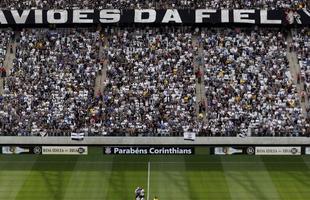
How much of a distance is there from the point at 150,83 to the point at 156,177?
11.5m

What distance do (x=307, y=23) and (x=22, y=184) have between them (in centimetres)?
2912

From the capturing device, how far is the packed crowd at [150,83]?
43938 mm

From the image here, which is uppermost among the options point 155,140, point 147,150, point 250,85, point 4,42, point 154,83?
point 4,42

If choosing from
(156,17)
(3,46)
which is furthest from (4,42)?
(156,17)

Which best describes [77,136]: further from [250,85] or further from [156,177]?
[250,85]

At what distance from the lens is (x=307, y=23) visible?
5166 cm

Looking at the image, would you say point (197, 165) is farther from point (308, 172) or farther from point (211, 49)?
point (211, 49)

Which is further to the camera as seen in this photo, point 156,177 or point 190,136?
point 190,136

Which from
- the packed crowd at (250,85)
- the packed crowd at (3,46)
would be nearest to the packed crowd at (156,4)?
the packed crowd at (250,85)

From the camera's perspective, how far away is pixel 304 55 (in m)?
49.6

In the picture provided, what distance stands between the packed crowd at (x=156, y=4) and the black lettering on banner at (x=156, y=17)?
877mm

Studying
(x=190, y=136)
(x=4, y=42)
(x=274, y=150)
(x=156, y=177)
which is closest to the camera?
(x=156, y=177)

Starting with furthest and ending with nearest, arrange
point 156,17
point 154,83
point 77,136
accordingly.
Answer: point 156,17, point 154,83, point 77,136

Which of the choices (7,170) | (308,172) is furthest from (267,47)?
(7,170)
